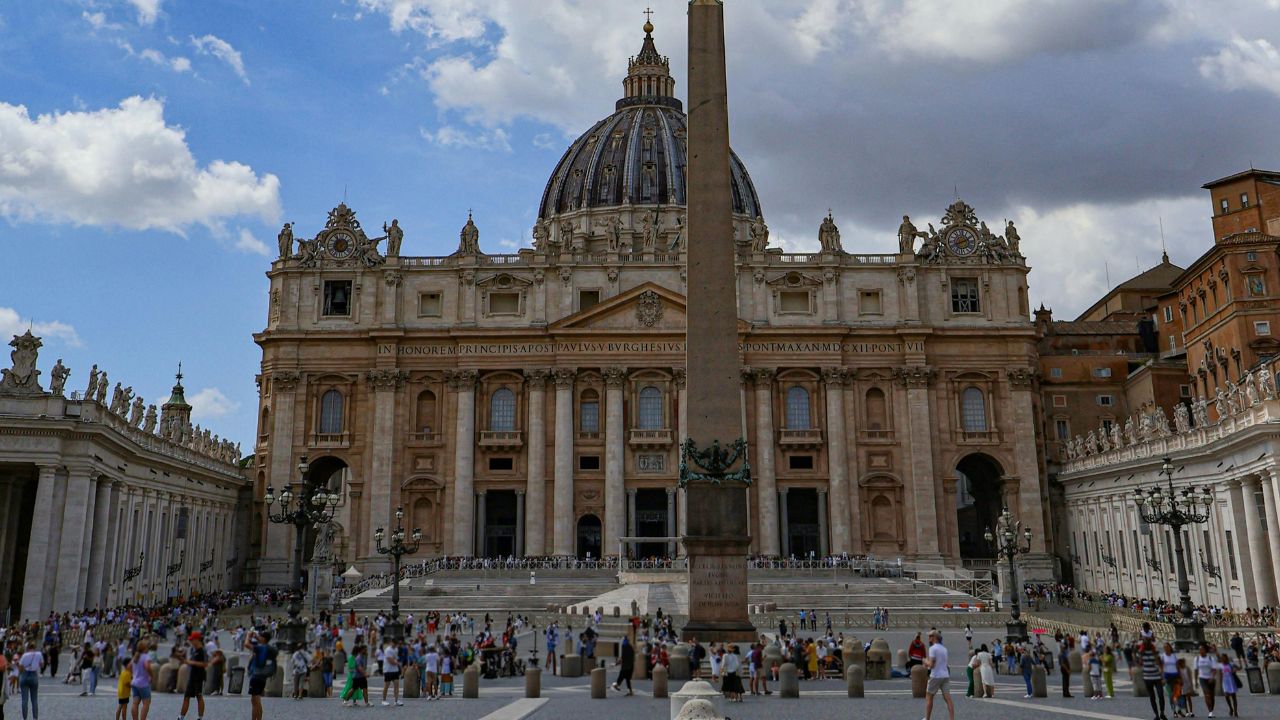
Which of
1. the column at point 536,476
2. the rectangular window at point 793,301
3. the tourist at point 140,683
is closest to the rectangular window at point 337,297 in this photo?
the column at point 536,476

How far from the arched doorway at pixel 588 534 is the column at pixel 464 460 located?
17.7 feet

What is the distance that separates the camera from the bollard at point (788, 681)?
17.5 m

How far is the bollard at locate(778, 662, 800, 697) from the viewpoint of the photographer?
690 inches

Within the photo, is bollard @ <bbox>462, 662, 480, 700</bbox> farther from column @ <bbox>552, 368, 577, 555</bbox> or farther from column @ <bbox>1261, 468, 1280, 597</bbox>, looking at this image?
column @ <bbox>552, 368, 577, 555</bbox>

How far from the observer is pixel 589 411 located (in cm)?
5675

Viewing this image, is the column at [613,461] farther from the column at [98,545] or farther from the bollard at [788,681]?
the bollard at [788,681]

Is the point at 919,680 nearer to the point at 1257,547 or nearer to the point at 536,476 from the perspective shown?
the point at 1257,547

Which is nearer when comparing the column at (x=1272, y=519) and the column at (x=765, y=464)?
the column at (x=1272, y=519)

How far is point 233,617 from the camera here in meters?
36.5

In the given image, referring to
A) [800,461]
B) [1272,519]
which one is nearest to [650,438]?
[800,461]

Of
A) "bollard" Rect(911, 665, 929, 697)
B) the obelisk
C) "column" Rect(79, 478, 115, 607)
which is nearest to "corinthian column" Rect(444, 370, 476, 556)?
"column" Rect(79, 478, 115, 607)

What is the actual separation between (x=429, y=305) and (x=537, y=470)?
10786 mm

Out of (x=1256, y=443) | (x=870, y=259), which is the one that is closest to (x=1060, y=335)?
(x=870, y=259)

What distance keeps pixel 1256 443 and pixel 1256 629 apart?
23.1ft
